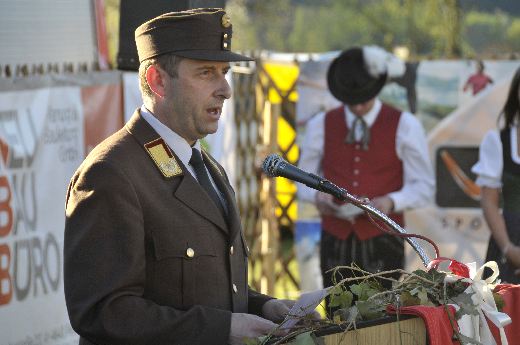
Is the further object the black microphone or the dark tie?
the dark tie

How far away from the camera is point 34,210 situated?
515cm

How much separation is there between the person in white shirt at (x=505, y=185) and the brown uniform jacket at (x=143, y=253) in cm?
276

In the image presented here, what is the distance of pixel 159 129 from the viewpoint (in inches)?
121

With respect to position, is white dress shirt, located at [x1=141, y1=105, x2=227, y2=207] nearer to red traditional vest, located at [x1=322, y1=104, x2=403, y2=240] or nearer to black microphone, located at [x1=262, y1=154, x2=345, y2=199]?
black microphone, located at [x1=262, y1=154, x2=345, y2=199]

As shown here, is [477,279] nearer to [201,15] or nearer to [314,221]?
[201,15]

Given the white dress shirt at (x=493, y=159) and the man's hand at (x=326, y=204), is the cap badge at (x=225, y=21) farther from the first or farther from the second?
the man's hand at (x=326, y=204)

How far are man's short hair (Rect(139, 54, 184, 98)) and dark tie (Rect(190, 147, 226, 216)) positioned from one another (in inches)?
8.2

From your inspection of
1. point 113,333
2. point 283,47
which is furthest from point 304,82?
point 283,47

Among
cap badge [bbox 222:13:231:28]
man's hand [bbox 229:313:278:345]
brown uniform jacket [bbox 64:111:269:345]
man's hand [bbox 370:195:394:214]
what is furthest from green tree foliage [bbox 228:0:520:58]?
Answer: man's hand [bbox 229:313:278:345]

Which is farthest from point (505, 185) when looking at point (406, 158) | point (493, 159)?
point (406, 158)

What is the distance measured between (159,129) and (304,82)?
17.5ft

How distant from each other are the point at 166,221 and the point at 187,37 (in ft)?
1.66

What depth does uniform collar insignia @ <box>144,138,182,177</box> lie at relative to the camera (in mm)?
2996

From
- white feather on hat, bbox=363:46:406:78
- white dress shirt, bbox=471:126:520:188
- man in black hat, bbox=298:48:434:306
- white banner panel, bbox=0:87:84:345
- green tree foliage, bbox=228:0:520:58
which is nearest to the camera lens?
white banner panel, bbox=0:87:84:345
